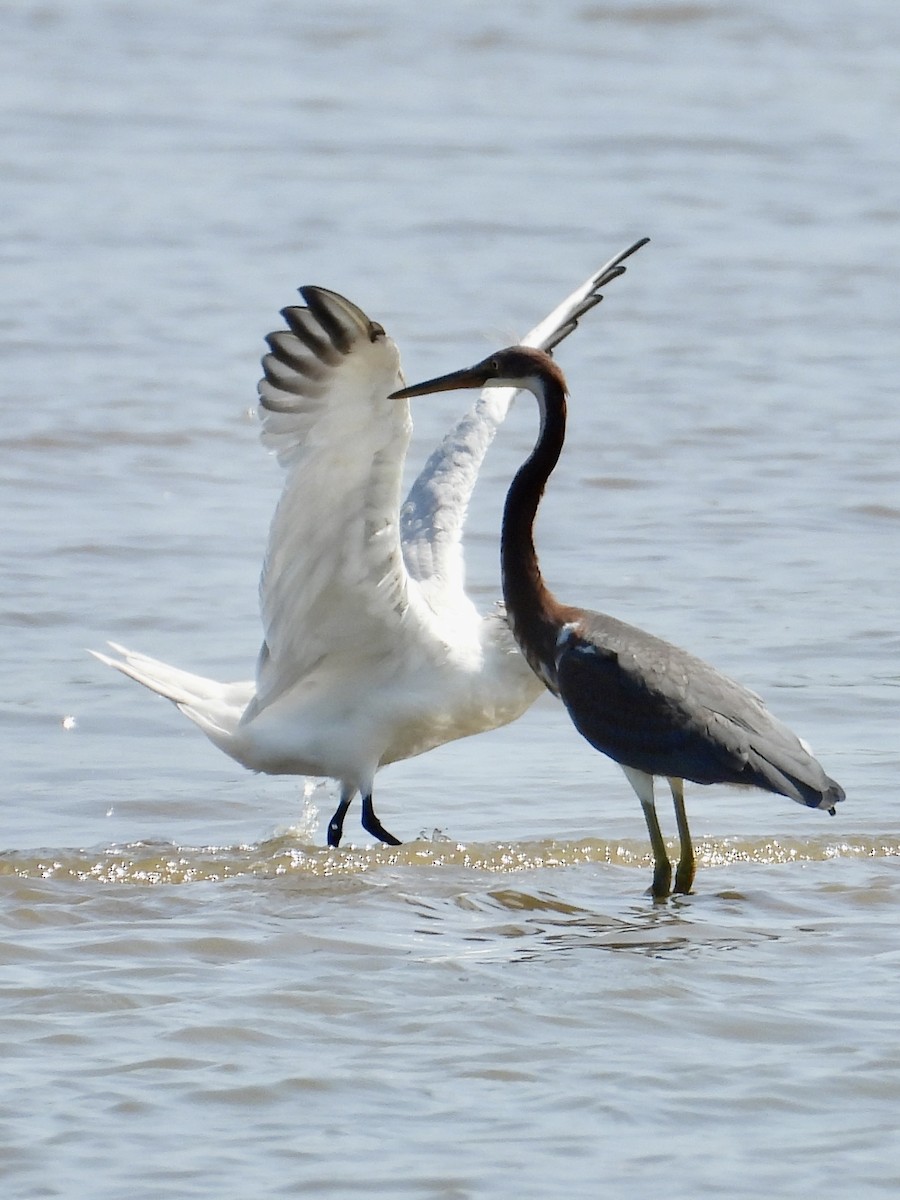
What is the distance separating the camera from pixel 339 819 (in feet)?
23.8

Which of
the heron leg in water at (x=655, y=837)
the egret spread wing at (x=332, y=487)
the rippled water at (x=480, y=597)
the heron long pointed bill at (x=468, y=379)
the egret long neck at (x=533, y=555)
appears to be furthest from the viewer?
the heron long pointed bill at (x=468, y=379)

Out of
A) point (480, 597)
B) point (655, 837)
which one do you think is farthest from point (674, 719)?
point (480, 597)

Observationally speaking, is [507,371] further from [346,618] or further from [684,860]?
[684,860]

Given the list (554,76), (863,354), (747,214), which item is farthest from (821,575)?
(554,76)

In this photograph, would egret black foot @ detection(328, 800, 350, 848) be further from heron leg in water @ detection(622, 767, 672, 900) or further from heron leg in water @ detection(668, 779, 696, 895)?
heron leg in water @ detection(668, 779, 696, 895)

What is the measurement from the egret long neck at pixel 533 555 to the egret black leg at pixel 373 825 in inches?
29.4

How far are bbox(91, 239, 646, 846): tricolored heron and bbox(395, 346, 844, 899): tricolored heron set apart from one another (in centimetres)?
26

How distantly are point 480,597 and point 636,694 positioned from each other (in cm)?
353

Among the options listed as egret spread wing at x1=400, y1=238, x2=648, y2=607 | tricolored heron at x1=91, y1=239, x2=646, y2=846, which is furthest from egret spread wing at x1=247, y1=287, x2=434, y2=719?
egret spread wing at x1=400, y1=238, x2=648, y2=607

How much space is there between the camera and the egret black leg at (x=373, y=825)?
23.5 feet

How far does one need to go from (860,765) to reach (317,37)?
1817cm

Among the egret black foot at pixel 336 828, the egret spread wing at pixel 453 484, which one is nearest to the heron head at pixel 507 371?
the egret spread wing at pixel 453 484

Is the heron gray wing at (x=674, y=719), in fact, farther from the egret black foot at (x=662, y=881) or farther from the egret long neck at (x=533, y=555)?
the egret black foot at (x=662, y=881)

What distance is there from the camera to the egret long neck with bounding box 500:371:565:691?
22.5ft
